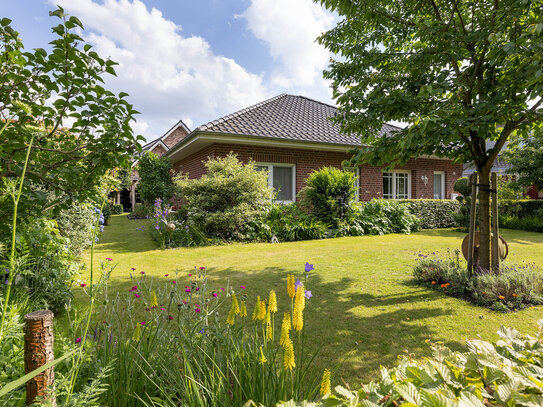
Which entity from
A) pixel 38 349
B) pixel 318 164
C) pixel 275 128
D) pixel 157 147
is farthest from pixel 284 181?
pixel 157 147

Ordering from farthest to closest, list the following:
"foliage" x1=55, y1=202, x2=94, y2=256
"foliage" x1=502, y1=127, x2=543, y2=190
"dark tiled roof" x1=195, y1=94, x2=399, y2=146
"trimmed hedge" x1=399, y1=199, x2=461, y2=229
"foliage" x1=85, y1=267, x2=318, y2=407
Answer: "foliage" x1=502, y1=127, x2=543, y2=190, "trimmed hedge" x1=399, y1=199, x2=461, y2=229, "dark tiled roof" x1=195, y1=94, x2=399, y2=146, "foliage" x1=55, y1=202, x2=94, y2=256, "foliage" x1=85, y1=267, x2=318, y2=407

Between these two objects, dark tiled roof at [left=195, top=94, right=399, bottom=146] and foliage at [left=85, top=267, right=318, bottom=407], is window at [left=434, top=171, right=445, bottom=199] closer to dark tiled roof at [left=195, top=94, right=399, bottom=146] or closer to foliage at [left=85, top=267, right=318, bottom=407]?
dark tiled roof at [left=195, top=94, right=399, bottom=146]

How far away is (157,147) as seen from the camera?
28031 mm

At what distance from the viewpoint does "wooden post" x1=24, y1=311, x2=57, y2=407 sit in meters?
1.07

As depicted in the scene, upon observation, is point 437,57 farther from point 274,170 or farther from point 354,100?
point 274,170

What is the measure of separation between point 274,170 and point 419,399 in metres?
11.4

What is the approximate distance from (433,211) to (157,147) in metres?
23.6

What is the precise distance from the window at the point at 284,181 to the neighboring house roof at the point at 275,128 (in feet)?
3.92

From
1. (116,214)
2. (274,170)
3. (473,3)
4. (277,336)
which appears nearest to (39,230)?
(277,336)

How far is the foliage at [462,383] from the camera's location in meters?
1.05

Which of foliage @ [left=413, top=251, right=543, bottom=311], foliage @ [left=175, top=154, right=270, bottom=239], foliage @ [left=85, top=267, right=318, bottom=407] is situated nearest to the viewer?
foliage @ [left=85, top=267, right=318, bottom=407]

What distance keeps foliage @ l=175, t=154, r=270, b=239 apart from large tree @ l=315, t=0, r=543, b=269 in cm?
478

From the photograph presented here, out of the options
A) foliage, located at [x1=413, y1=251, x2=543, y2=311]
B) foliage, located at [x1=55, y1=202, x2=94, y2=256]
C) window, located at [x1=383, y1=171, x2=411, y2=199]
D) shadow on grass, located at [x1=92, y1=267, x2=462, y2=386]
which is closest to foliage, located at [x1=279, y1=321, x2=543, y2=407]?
shadow on grass, located at [x1=92, y1=267, x2=462, y2=386]

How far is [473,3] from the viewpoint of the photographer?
13.2 feet
